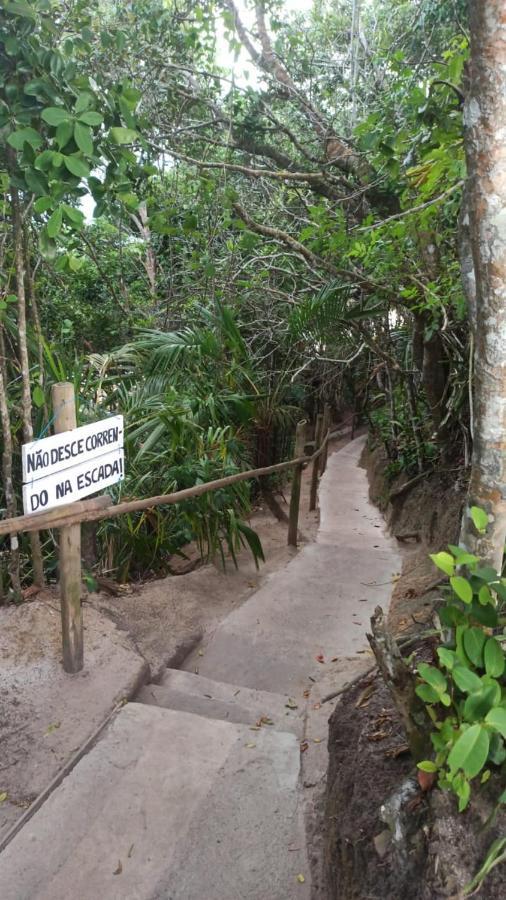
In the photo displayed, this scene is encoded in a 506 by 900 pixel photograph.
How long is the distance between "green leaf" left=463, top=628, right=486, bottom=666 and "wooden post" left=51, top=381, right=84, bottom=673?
1.63 m

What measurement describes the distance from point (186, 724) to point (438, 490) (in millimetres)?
3050

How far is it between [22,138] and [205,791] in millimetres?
2139

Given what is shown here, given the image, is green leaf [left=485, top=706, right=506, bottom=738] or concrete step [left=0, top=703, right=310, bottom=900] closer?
green leaf [left=485, top=706, right=506, bottom=738]

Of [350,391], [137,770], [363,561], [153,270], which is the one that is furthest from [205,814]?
[350,391]

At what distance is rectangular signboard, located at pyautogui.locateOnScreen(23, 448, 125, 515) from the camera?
2.23m

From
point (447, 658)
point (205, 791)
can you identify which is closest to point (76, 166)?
point (447, 658)

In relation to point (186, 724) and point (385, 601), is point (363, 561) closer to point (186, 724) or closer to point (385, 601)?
point (385, 601)

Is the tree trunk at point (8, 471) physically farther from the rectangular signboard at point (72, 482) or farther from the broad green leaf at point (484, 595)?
the broad green leaf at point (484, 595)

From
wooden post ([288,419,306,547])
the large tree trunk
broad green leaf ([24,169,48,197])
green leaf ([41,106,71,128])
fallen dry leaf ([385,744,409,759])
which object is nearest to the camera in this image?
the large tree trunk

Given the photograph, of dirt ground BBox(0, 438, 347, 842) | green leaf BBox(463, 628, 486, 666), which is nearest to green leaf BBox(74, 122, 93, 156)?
green leaf BBox(463, 628, 486, 666)

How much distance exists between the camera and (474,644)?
4.01 ft

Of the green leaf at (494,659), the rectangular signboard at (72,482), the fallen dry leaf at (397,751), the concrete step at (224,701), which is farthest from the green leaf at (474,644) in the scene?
the rectangular signboard at (72,482)

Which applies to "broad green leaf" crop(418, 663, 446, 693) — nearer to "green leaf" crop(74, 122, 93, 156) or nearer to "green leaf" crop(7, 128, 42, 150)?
"green leaf" crop(74, 122, 93, 156)

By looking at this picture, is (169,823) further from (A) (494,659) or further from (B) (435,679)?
(A) (494,659)
